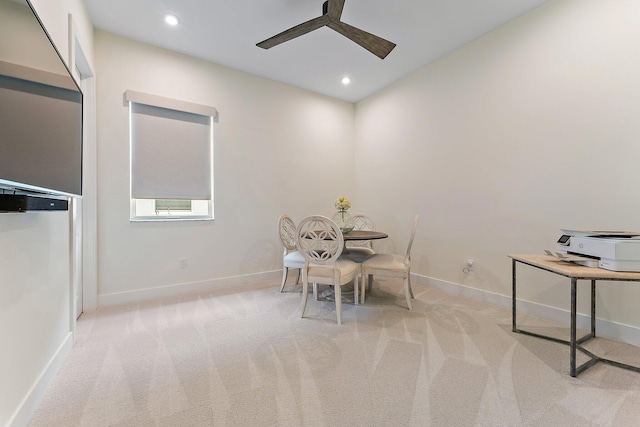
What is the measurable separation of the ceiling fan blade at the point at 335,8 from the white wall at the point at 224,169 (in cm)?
186

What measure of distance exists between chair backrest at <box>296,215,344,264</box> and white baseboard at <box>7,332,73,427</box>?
69.2 inches

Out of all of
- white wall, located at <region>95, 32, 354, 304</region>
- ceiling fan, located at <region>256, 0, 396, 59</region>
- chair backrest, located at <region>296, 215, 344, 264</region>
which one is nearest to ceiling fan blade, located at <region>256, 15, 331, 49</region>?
ceiling fan, located at <region>256, 0, 396, 59</region>

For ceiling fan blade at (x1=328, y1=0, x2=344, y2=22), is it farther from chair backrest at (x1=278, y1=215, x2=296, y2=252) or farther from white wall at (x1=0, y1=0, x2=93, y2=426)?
chair backrest at (x1=278, y1=215, x2=296, y2=252)

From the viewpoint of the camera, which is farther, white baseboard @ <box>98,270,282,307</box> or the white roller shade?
the white roller shade

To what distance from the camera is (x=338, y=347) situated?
192 centimetres

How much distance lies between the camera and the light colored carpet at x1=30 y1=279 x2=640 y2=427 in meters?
1.29

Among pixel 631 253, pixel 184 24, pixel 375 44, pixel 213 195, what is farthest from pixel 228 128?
pixel 631 253

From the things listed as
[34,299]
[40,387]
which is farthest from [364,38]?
[40,387]

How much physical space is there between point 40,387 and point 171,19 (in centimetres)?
315

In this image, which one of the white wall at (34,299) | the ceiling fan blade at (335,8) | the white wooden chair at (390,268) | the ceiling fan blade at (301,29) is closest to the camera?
the white wall at (34,299)

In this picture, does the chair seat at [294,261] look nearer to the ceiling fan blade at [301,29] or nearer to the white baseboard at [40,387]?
the white baseboard at [40,387]

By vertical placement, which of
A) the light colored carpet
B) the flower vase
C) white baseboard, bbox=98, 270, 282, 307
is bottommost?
the light colored carpet

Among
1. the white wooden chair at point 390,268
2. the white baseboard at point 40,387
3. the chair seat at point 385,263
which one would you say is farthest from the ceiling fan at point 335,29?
the white baseboard at point 40,387

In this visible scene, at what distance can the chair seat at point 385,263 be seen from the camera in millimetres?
2576
